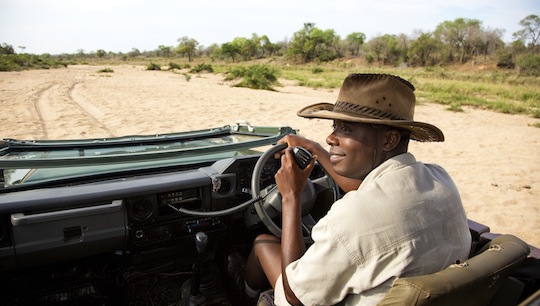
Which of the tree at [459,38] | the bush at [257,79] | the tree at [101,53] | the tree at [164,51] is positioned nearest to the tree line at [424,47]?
the tree at [459,38]

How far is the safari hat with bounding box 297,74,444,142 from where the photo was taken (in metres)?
1.65

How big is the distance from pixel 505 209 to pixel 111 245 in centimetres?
566

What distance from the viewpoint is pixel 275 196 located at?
2.62m

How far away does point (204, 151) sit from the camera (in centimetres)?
321

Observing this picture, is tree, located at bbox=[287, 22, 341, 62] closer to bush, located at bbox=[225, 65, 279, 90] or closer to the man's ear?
bush, located at bbox=[225, 65, 279, 90]

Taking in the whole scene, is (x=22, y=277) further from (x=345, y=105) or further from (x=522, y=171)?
(x=522, y=171)

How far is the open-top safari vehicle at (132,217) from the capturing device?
2.27 metres

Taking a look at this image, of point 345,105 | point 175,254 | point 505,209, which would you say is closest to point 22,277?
point 175,254

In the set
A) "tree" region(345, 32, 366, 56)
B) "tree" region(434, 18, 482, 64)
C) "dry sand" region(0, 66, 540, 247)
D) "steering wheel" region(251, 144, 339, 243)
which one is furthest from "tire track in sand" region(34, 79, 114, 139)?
"tree" region(345, 32, 366, 56)

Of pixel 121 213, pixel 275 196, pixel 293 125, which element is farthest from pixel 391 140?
pixel 293 125

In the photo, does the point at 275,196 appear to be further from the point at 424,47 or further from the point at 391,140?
the point at 424,47

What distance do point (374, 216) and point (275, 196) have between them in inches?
50.2

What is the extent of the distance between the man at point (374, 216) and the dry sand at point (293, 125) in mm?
4261

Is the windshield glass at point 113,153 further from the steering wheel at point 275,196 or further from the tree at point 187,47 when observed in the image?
the tree at point 187,47
